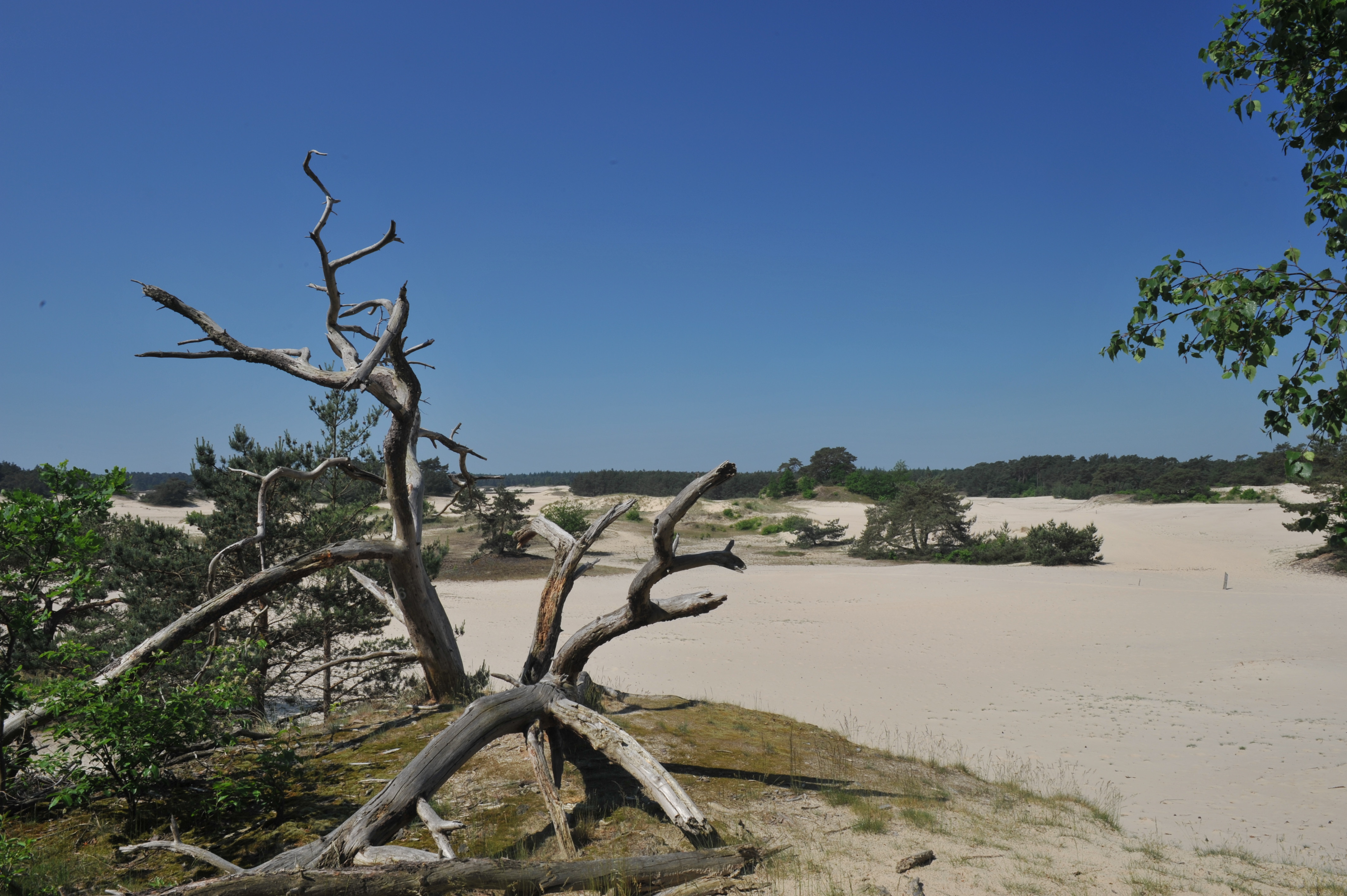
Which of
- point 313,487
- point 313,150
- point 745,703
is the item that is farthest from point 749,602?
point 313,150

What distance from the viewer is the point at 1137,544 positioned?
32.8 meters

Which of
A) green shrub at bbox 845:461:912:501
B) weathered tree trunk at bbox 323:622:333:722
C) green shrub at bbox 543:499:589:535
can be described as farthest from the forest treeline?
weathered tree trunk at bbox 323:622:333:722

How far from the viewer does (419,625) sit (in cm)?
733

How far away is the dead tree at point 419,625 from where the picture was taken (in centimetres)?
388

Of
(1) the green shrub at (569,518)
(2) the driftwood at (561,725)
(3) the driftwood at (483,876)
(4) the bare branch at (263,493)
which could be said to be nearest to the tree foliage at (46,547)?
(4) the bare branch at (263,493)

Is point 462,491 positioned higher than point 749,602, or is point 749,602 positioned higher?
point 462,491

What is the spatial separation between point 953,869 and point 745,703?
6820 mm

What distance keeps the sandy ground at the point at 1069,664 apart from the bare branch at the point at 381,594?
19.1ft

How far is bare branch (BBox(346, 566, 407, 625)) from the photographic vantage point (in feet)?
24.8

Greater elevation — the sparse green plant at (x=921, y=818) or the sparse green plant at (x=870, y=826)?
the sparse green plant at (x=870, y=826)

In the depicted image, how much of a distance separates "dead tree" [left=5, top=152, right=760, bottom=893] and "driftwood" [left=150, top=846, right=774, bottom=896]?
0.02m

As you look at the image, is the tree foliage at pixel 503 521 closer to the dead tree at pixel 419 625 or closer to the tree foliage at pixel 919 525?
Answer: the tree foliage at pixel 919 525

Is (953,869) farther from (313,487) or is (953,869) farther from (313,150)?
(313,487)

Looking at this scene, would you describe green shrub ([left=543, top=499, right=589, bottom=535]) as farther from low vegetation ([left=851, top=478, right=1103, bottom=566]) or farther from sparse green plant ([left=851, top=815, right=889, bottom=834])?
sparse green plant ([left=851, top=815, right=889, bottom=834])
